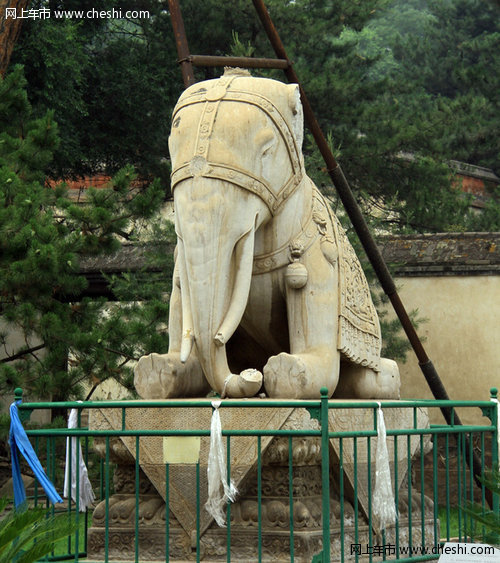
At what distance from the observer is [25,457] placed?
17.4ft

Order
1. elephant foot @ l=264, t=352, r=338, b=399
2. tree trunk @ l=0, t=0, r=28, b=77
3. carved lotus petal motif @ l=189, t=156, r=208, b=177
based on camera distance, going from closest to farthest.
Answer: elephant foot @ l=264, t=352, r=338, b=399 < carved lotus petal motif @ l=189, t=156, r=208, b=177 < tree trunk @ l=0, t=0, r=28, b=77

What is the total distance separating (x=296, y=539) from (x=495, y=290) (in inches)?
327

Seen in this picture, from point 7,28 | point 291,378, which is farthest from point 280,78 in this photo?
point 291,378

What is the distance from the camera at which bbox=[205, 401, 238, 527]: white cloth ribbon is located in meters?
5.12

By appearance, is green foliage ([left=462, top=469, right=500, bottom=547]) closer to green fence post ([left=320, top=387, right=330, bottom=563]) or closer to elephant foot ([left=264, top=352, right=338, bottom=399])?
green fence post ([left=320, top=387, right=330, bottom=563])

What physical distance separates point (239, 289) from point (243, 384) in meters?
0.47

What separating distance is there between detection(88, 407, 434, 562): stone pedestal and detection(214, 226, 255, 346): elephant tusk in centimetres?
42

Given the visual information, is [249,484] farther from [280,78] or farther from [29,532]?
[280,78]

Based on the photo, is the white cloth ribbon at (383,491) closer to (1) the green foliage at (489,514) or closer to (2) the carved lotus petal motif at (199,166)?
(1) the green foliage at (489,514)

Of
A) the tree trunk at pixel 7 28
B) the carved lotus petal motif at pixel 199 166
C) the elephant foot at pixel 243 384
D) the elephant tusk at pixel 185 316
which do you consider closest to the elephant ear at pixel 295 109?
the carved lotus petal motif at pixel 199 166

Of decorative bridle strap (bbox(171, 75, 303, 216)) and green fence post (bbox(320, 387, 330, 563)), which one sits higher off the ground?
decorative bridle strap (bbox(171, 75, 303, 216))

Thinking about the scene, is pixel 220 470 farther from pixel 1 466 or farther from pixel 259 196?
pixel 1 466

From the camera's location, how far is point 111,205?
10.6 metres

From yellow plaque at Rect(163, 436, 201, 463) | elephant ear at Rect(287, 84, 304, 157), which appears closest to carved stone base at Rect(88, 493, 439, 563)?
yellow plaque at Rect(163, 436, 201, 463)
